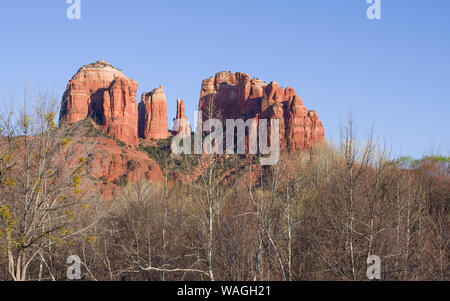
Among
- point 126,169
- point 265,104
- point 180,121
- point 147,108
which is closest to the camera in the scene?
point 126,169

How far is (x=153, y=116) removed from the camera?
135m

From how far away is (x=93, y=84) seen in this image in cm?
12900

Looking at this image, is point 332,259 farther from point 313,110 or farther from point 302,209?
point 313,110

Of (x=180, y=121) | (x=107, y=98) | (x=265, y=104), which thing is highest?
(x=107, y=98)

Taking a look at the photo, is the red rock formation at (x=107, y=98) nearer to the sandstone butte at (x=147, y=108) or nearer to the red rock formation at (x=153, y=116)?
the sandstone butte at (x=147, y=108)

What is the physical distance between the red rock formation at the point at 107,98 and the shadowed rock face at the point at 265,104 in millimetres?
20921

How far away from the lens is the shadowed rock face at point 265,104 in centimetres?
10131

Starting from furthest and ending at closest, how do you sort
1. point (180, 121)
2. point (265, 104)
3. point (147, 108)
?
point (180, 121)
point (147, 108)
point (265, 104)

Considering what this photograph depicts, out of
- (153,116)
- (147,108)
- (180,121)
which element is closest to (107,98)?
(153,116)

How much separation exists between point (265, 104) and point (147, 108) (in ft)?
130

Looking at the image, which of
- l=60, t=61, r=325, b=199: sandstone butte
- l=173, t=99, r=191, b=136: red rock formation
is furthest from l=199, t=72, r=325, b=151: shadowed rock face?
l=173, t=99, r=191, b=136: red rock formation

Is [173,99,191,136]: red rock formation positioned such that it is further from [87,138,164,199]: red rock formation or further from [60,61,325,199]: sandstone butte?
[87,138,164,199]: red rock formation

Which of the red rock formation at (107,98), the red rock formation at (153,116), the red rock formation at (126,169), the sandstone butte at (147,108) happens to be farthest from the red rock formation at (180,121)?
the red rock formation at (126,169)

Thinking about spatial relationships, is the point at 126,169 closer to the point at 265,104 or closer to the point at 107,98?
the point at 107,98
